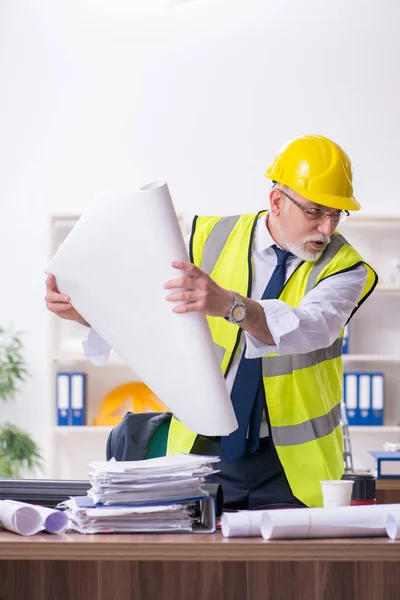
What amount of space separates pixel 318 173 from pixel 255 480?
724mm

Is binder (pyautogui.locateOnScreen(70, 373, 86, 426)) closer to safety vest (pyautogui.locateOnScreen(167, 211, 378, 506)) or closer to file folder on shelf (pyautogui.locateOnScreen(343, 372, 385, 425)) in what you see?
file folder on shelf (pyautogui.locateOnScreen(343, 372, 385, 425))

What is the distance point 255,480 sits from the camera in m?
2.08

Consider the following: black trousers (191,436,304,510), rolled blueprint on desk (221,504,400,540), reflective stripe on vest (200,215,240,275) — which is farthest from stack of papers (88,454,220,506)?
reflective stripe on vest (200,215,240,275)

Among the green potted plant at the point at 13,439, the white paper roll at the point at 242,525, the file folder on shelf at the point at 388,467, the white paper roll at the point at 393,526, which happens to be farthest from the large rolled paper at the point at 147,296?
the green potted plant at the point at 13,439

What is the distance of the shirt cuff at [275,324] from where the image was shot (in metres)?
1.85

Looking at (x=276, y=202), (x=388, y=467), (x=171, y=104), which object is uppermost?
(x=171, y=104)

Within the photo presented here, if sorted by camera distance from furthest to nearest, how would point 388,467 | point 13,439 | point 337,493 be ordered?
point 13,439 < point 388,467 < point 337,493

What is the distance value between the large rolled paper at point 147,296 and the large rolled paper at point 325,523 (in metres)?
0.29

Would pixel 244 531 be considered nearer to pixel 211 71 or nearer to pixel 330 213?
pixel 330 213

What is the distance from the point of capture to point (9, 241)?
5707mm

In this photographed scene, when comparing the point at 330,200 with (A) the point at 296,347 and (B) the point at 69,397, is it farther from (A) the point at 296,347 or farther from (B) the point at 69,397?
(B) the point at 69,397

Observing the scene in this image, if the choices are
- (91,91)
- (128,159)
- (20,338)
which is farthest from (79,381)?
(91,91)

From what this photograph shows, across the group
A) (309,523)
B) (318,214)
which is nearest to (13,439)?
(318,214)

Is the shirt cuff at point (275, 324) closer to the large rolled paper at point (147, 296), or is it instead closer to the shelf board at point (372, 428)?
the large rolled paper at point (147, 296)
